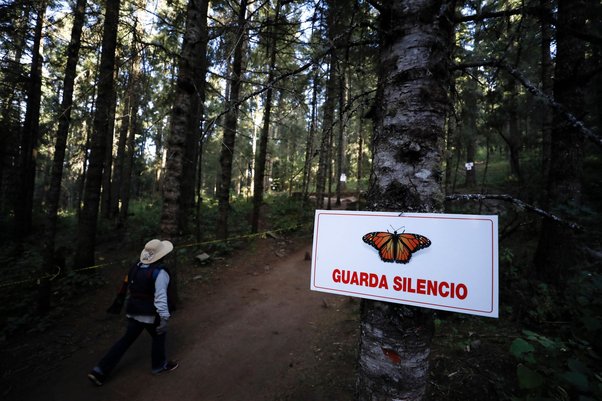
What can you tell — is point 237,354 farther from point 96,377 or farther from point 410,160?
point 410,160

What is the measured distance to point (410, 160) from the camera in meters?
1.64

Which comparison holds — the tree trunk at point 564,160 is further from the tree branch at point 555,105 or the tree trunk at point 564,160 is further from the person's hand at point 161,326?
the person's hand at point 161,326

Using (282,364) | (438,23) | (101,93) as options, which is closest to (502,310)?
(282,364)

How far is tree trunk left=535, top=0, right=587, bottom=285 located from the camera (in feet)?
16.0

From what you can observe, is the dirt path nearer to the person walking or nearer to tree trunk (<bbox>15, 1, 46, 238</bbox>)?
the person walking

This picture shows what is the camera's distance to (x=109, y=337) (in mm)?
5746

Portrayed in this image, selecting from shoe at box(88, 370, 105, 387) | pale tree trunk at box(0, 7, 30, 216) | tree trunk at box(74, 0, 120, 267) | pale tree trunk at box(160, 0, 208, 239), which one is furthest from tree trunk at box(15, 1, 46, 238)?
shoe at box(88, 370, 105, 387)

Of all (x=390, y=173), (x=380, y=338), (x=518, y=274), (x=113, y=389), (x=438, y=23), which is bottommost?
(x=113, y=389)

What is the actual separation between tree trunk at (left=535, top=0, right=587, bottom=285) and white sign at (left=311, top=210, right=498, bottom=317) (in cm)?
481

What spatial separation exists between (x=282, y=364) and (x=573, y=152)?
6.10 m

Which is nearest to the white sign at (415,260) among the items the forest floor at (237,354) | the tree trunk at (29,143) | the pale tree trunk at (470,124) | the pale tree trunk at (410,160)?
the pale tree trunk at (410,160)

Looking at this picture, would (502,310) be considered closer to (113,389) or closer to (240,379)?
(240,379)

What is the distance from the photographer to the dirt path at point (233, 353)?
4.17m

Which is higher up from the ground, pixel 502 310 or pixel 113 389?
pixel 502 310
